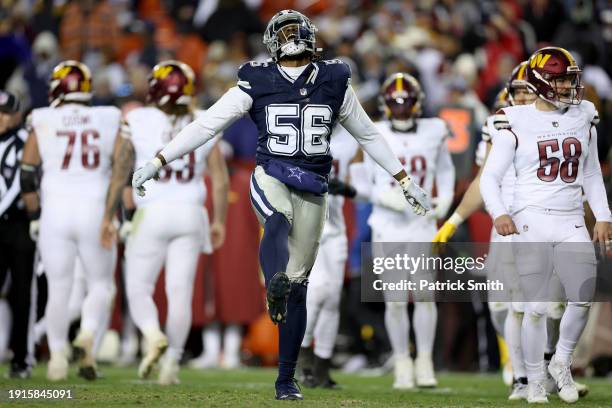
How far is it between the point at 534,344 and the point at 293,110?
213 cm

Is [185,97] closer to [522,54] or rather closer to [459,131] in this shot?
[459,131]

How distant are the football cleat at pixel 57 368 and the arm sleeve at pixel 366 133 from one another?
3506mm

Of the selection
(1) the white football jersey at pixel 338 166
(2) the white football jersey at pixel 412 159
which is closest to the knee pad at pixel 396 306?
(2) the white football jersey at pixel 412 159

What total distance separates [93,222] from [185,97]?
48.2 inches

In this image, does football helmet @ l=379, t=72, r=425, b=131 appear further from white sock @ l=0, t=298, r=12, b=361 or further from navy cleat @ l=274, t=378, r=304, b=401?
white sock @ l=0, t=298, r=12, b=361

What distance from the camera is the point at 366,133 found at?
8680mm

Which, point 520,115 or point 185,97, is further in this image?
point 185,97

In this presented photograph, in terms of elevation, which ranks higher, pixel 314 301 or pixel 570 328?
pixel 314 301

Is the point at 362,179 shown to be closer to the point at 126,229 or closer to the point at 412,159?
the point at 412,159

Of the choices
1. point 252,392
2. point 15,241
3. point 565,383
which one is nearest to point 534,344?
point 565,383

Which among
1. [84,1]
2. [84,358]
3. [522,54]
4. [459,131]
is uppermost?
[84,1]

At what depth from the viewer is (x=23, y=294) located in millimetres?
11477

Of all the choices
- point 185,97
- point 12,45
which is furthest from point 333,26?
point 185,97

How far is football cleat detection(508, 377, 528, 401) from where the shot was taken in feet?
30.9
